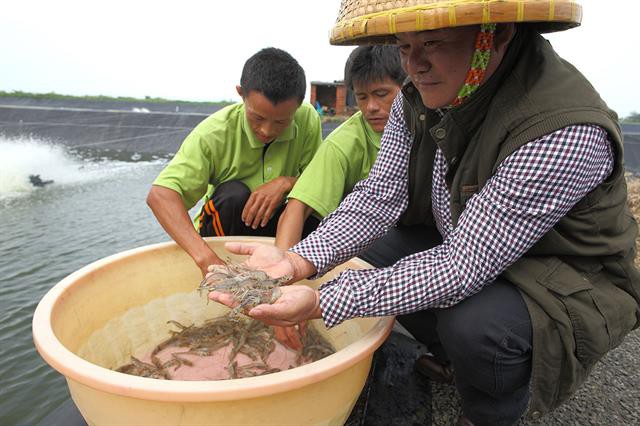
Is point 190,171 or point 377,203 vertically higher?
point 190,171

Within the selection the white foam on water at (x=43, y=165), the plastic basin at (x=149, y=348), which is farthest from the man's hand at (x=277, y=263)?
the white foam on water at (x=43, y=165)

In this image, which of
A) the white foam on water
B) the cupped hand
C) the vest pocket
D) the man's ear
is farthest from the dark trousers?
the white foam on water

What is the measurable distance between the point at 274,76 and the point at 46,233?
379cm

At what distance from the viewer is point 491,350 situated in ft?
4.75

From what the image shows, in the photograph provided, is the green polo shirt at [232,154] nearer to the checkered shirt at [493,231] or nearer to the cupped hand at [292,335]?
the cupped hand at [292,335]

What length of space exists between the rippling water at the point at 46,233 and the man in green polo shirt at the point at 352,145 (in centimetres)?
163

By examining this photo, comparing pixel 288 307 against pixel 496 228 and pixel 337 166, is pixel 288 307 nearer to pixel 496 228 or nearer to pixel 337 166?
pixel 496 228

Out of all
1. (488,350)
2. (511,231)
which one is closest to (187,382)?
(488,350)

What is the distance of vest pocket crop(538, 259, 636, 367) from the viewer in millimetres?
1427

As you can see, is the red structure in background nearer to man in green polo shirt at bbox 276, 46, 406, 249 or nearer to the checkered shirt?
man in green polo shirt at bbox 276, 46, 406, 249

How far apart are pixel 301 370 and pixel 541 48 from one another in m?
1.31

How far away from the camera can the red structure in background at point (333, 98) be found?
12875 millimetres

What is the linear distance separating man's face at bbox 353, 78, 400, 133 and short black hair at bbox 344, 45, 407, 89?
3 centimetres

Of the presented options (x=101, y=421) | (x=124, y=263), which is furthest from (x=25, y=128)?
(x=101, y=421)
